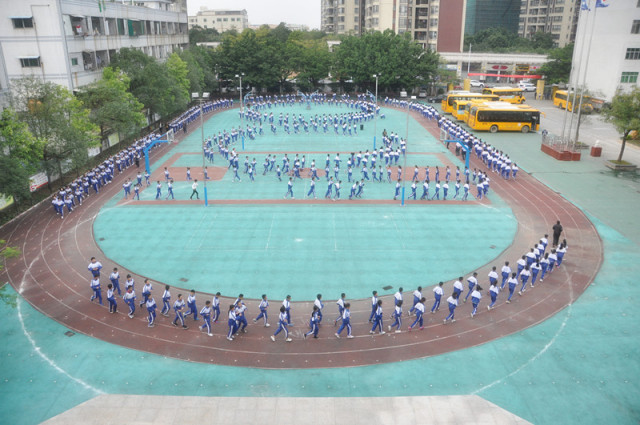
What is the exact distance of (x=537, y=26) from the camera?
335 ft

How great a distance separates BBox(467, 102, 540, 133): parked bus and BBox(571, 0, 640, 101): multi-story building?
10776 mm

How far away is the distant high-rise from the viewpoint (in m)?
124

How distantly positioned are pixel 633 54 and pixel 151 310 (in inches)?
2054

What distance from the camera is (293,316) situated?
43.3 feet

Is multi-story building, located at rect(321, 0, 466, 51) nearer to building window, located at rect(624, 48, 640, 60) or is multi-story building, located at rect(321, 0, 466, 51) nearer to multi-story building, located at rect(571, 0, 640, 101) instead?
multi-story building, located at rect(571, 0, 640, 101)

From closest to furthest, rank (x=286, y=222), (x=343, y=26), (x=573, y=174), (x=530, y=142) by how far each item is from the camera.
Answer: (x=286, y=222) < (x=573, y=174) < (x=530, y=142) < (x=343, y=26)

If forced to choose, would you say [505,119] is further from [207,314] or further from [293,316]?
[207,314]

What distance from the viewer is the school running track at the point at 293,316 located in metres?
11.7

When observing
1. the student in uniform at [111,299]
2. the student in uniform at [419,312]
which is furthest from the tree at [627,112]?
the student in uniform at [111,299]

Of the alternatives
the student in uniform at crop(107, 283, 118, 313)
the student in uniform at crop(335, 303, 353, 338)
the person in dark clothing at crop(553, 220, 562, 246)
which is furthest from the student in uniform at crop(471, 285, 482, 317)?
the student in uniform at crop(107, 283, 118, 313)

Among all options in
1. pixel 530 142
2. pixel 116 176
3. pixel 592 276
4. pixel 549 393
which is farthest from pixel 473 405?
pixel 530 142

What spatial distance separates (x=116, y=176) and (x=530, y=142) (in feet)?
93.8

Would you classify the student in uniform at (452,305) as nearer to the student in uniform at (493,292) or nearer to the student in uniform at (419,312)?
the student in uniform at (419,312)

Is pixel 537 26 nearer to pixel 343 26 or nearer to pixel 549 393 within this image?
pixel 343 26
